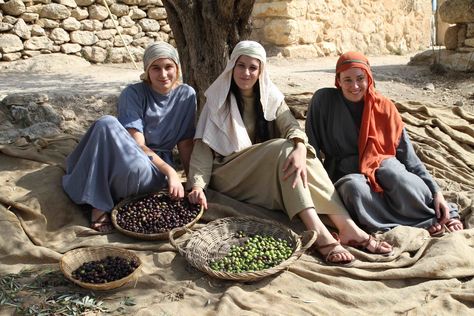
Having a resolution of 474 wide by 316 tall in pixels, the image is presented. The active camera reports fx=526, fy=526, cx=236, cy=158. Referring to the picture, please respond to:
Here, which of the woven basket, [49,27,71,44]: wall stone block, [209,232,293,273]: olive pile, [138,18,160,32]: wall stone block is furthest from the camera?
[138,18,160,32]: wall stone block

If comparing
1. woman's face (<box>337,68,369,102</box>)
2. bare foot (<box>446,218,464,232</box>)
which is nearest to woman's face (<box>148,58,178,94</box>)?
woman's face (<box>337,68,369,102</box>)

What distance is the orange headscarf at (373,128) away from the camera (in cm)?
358

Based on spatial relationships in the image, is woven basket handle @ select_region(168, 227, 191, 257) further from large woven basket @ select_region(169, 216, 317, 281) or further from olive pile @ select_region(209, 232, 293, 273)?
olive pile @ select_region(209, 232, 293, 273)

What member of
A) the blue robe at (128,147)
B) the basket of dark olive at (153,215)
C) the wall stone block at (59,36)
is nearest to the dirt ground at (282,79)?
the wall stone block at (59,36)

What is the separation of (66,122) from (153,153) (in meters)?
2.32

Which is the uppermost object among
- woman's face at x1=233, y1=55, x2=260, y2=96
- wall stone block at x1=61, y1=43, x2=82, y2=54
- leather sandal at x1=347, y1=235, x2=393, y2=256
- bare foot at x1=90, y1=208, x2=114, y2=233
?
wall stone block at x1=61, y1=43, x2=82, y2=54

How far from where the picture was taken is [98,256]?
3090 millimetres

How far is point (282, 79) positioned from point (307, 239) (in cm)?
452

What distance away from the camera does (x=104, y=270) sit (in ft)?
9.49

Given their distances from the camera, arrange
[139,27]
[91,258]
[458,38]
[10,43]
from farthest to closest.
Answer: [139,27] < [10,43] < [458,38] < [91,258]

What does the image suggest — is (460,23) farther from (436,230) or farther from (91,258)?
(91,258)

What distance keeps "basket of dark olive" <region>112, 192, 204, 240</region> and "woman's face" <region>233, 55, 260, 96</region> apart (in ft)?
2.91

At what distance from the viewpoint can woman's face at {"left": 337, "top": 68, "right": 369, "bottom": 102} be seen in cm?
359

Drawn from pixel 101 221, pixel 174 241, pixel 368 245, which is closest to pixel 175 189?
pixel 174 241
